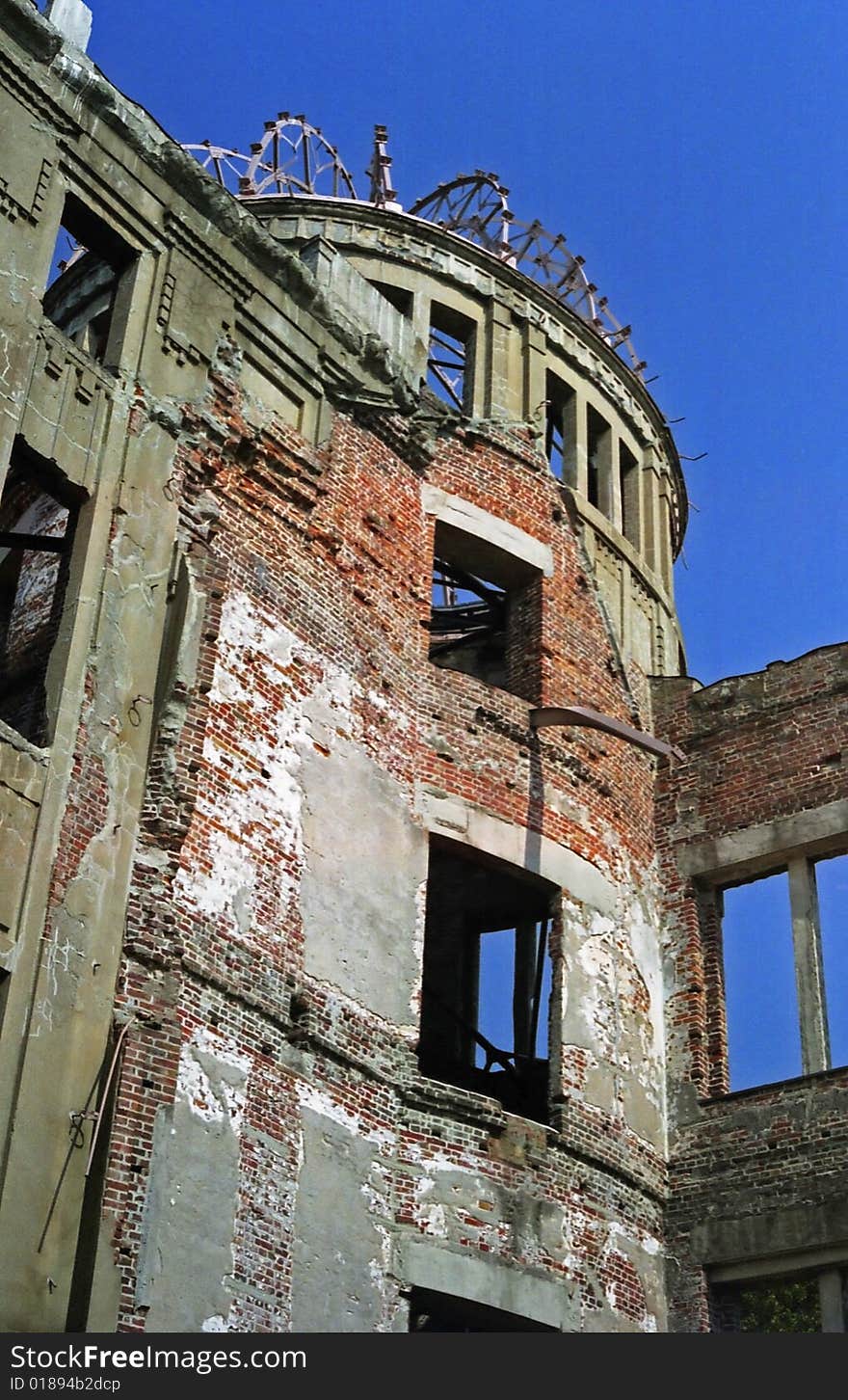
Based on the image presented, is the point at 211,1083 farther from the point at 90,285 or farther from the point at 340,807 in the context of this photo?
the point at 90,285

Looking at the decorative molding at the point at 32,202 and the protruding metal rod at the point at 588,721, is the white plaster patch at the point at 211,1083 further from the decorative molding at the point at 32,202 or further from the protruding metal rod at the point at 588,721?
the decorative molding at the point at 32,202

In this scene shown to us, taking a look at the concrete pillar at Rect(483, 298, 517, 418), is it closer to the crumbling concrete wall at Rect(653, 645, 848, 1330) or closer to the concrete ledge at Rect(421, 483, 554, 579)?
the concrete ledge at Rect(421, 483, 554, 579)

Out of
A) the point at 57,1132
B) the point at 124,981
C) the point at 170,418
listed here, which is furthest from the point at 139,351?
the point at 57,1132

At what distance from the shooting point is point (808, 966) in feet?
54.3

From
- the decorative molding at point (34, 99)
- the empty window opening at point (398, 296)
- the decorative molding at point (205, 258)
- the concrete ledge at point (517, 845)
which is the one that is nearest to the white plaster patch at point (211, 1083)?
the concrete ledge at point (517, 845)

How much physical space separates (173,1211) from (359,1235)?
1.92 metres

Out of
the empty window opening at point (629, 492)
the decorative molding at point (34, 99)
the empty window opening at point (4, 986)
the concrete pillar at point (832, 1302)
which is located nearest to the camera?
the empty window opening at point (4, 986)

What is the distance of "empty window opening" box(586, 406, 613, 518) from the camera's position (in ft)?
66.0

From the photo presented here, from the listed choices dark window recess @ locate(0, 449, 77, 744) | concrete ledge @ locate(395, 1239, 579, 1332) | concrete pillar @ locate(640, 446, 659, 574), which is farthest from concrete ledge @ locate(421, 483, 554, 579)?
concrete ledge @ locate(395, 1239, 579, 1332)

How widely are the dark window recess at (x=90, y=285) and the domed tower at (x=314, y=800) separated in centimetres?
5

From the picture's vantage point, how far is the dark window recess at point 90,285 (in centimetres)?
1457

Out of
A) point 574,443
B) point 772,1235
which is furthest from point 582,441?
point 772,1235

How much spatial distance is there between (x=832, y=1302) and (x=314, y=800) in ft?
19.4

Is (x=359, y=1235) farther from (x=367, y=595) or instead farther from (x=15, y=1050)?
(x=367, y=595)
